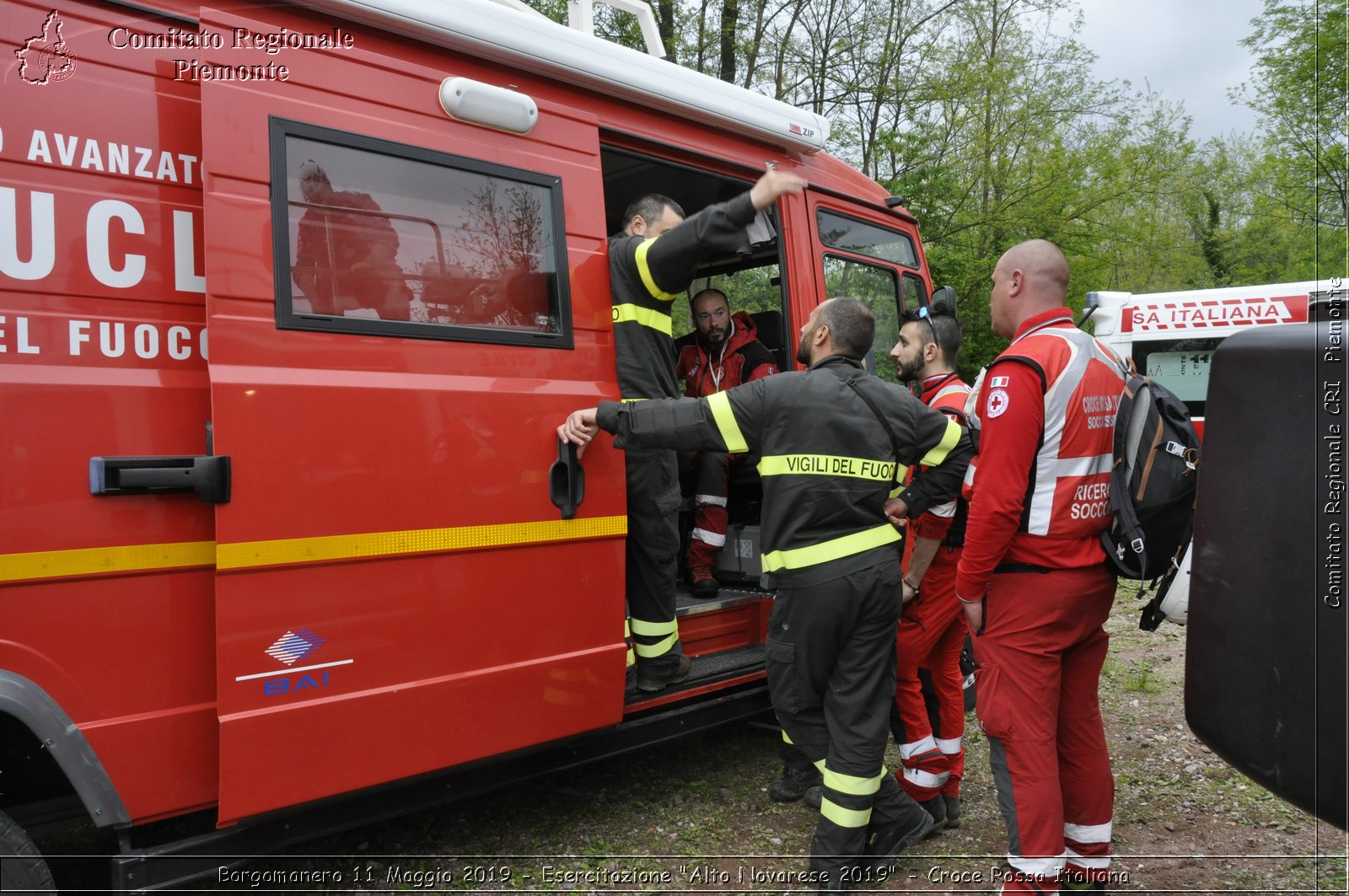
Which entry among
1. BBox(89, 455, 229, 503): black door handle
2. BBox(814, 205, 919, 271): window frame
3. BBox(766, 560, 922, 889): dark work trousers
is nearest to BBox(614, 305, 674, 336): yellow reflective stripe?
BBox(766, 560, 922, 889): dark work trousers

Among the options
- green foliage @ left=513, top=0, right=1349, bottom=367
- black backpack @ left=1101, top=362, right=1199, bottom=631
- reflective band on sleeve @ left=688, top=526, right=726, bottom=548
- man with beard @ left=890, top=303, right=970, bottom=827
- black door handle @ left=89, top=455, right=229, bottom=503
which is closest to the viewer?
black door handle @ left=89, top=455, right=229, bottom=503

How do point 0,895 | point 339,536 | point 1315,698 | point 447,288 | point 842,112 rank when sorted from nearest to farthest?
1. point 1315,698
2. point 0,895
3. point 339,536
4. point 447,288
5. point 842,112

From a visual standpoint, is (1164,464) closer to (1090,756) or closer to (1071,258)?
(1090,756)

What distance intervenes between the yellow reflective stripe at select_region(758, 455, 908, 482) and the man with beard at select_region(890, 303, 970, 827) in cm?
59

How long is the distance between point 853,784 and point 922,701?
800 millimetres

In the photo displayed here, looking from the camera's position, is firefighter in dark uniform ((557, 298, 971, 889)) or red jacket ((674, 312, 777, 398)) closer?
firefighter in dark uniform ((557, 298, 971, 889))

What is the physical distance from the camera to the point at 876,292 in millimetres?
5043

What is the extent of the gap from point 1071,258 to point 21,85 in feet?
45.2

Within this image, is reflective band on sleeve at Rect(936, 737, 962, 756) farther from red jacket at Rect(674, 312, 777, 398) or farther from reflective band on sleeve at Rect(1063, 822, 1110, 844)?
red jacket at Rect(674, 312, 777, 398)

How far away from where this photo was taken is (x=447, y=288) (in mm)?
2875

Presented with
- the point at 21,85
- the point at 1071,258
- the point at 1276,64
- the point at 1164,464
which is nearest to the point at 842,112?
the point at 1071,258

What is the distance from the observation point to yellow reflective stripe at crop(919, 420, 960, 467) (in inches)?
129

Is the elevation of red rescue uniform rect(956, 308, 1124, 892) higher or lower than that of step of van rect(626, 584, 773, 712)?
higher

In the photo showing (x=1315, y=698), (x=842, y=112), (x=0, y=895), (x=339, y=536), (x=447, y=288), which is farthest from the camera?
(x=842, y=112)
